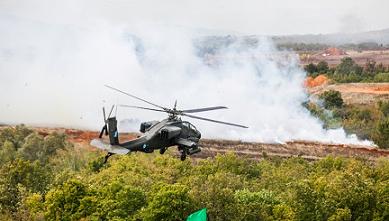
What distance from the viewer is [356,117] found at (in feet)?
426

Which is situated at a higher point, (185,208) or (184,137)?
(184,137)

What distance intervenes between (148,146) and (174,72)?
3201 inches

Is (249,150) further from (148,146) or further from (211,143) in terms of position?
(148,146)

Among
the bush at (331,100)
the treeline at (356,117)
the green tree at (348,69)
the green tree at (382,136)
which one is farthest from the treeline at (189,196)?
the green tree at (348,69)

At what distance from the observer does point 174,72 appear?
11862 centimetres

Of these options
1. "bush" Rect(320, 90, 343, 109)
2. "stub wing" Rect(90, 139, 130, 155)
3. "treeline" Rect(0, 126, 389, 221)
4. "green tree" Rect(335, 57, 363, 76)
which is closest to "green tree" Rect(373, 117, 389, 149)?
"bush" Rect(320, 90, 343, 109)

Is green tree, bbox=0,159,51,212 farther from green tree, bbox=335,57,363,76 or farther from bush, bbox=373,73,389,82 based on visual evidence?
green tree, bbox=335,57,363,76

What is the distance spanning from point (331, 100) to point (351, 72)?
42.2 metres

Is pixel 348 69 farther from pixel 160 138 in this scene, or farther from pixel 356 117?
pixel 160 138

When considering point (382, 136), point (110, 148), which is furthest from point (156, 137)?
point (382, 136)

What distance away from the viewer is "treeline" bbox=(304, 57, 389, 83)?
170m

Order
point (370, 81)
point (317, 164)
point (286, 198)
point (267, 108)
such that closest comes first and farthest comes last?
point (286, 198)
point (317, 164)
point (267, 108)
point (370, 81)

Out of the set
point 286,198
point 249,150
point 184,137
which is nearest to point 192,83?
point 249,150

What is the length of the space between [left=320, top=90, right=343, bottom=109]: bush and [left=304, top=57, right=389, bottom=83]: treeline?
28060 millimetres
